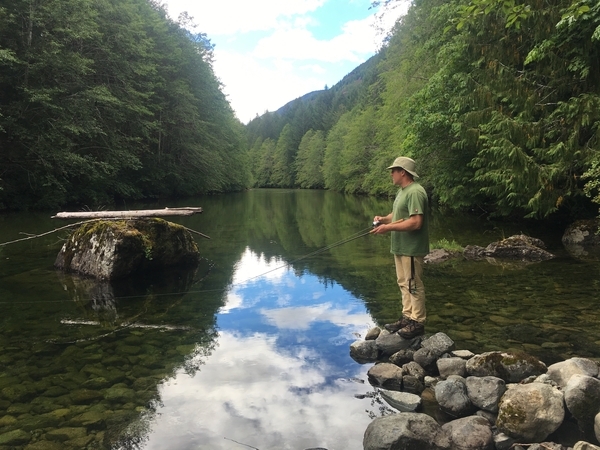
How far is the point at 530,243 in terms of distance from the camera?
12844 mm

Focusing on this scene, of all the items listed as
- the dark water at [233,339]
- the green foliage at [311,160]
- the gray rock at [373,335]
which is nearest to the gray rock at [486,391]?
the dark water at [233,339]

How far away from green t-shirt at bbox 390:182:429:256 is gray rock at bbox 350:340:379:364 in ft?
4.27

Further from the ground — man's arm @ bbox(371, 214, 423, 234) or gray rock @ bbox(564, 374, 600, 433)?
man's arm @ bbox(371, 214, 423, 234)

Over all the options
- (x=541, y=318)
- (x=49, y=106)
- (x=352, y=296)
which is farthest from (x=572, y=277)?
(x=49, y=106)

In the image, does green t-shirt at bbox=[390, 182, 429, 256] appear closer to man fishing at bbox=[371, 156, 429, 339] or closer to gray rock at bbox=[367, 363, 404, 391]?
man fishing at bbox=[371, 156, 429, 339]

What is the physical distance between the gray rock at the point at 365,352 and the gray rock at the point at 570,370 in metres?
2.05

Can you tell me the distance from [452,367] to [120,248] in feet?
25.7

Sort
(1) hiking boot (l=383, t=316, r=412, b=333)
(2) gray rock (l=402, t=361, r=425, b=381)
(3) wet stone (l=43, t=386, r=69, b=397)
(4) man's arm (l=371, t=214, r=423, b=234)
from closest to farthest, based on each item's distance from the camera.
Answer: (3) wet stone (l=43, t=386, r=69, b=397) → (2) gray rock (l=402, t=361, r=425, b=381) → (4) man's arm (l=371, t=214, r=423, b=234) → (1) hiking boot (l=383, t=316, r=412, b=333)

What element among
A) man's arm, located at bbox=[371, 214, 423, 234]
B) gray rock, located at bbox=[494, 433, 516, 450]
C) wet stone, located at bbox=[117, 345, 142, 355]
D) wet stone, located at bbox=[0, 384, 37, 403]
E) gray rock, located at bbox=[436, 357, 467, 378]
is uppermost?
man's arm, located at bbox=[371, 214, 423, 234]

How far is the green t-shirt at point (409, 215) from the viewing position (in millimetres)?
5770

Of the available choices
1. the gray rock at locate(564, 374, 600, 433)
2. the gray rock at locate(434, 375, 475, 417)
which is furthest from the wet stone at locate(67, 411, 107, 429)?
the gray rock at locate(564, 374, 600, 433)

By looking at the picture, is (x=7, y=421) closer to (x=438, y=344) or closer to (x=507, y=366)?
(x=438, y=344)

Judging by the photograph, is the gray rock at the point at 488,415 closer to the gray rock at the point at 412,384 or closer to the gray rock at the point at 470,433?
the gray rock at the point at 470,433

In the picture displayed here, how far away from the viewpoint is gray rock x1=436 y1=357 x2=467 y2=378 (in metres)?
5.03
